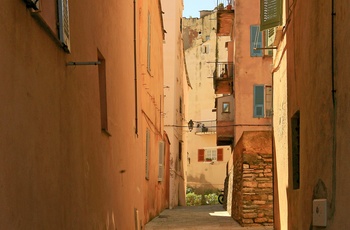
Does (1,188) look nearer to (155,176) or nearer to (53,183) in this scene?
(53,183)

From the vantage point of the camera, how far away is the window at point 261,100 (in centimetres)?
2564

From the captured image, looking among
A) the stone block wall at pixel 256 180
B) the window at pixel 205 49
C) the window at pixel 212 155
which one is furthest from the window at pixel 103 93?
the window at pixel 205 49

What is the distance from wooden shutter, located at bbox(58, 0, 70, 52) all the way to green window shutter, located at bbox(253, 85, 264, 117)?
20.3 meters

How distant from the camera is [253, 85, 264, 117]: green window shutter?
84.8 ft

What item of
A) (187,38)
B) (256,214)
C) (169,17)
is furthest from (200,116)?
(256,214)

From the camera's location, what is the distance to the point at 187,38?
56.4 meters

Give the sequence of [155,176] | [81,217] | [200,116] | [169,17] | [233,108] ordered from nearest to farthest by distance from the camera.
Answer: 1. [81,217]
2. [155,176]
3. [233,108]
4. [169,17]
5. [200,116]

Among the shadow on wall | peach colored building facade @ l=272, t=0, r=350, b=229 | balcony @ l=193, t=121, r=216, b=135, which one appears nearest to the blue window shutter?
peach colored building facade @ l=272, t=0, r=350, b=229

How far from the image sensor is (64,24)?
5820mm

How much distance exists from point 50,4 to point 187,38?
51338mm

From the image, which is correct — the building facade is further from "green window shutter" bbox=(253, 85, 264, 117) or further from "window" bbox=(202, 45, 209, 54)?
"green window shutter" bbox=(253, 85, 264, 117)

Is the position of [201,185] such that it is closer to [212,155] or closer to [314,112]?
[212,155]

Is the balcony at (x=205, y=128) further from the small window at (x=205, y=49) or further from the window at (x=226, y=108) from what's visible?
the window at (x=226, y=108)

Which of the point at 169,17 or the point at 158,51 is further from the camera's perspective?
the point at 169,17
